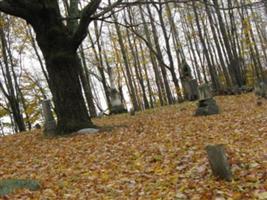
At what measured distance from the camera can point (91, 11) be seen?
11.4 metres

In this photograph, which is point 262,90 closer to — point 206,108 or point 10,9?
point 206,108

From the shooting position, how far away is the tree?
1166 cm

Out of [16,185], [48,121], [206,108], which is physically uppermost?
[48,121]

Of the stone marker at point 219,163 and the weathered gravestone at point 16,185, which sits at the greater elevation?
the weathered gravestone at point 16,185

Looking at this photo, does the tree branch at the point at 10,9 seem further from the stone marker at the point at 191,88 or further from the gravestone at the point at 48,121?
the stone marker at the point at 191,88

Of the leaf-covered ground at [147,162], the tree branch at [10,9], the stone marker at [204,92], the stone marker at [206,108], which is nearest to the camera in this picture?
the leaf-covered ground at [147,162]

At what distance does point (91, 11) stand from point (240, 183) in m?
7.27

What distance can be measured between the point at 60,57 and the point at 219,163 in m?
7.04

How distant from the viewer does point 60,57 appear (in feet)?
38.4

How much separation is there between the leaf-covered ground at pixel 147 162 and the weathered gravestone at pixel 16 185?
17 cm

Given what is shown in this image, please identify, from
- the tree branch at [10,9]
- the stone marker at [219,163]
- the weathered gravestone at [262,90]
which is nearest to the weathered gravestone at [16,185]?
the stone marker at [219,163]

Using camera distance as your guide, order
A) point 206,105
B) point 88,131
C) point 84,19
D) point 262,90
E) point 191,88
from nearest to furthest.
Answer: point 88,131 < point 84,19 < point 206,105 < point 262,90 < point 191,88

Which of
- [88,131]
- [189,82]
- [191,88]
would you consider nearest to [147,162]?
[88,131]

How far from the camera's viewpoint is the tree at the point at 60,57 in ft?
38.3
